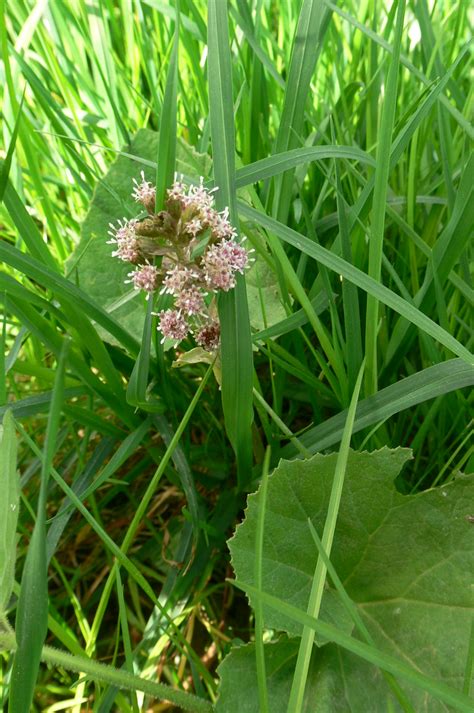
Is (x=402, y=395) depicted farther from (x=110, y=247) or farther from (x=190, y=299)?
(x=110, y=247)

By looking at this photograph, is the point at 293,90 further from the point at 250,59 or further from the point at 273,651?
the point at 273,651

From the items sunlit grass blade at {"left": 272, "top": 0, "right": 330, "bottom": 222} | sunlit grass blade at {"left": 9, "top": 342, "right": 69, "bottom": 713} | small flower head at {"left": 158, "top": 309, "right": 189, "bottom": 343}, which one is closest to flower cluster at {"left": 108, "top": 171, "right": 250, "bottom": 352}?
small flower head at {"left": 158, "top": 309, "right": 189, "bottom": 343}

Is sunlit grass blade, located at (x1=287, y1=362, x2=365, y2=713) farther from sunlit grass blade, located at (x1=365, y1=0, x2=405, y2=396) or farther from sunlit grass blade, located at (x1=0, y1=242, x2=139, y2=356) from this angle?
sunlit grass blade, located at (x1=0, y1=242, x2=139, y2=356)

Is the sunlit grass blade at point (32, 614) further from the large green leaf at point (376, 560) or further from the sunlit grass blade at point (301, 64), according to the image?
the sunlit grass blade at point (301, 64)

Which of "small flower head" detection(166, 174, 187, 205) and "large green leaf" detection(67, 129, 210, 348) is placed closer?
"small flower head" detection(166, 174, 187, 205)

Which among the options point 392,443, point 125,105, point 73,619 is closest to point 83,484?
point 73,619

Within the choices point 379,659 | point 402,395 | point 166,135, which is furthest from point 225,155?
point 379,659
